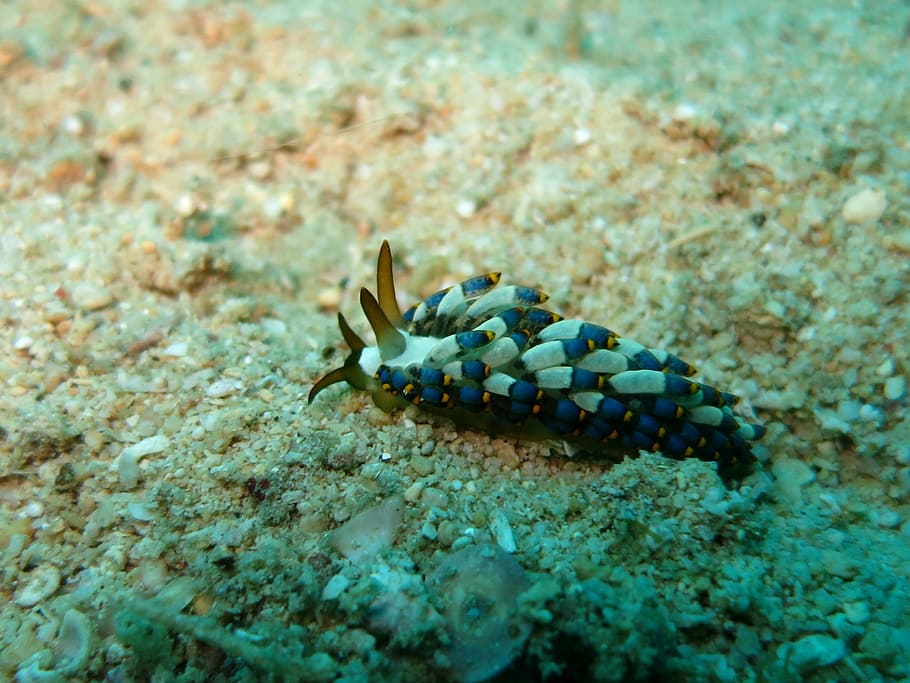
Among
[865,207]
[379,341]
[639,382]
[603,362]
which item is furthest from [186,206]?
[865,207]

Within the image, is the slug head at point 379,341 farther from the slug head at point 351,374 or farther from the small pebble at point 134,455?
the small pebble at point 134,455

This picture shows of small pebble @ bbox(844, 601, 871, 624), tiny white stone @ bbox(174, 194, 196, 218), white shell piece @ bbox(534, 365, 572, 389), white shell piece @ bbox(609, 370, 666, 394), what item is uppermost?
tiny white stone @ bbox(174, 194, 196, 218)

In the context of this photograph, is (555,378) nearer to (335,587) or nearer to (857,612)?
(335,587)

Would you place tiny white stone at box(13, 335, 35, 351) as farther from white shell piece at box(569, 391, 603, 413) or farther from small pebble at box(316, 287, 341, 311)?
white shell piece at box(569, 391, 603, 413)

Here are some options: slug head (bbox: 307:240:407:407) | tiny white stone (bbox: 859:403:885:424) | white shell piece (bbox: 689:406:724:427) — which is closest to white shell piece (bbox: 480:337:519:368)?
slug head (bbox: 307:240:407:407)

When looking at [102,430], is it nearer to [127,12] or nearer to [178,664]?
[178,664]

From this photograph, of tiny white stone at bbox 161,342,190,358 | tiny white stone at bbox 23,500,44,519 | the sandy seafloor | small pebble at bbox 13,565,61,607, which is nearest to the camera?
the sandy seafloor

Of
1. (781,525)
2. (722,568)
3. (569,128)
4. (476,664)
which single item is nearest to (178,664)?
(476,664)
